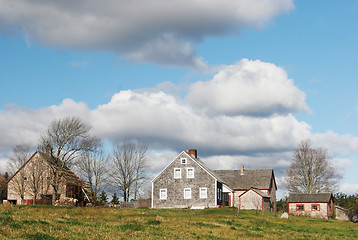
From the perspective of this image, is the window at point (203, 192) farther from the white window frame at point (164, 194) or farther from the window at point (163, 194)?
the window at point (163, 194)

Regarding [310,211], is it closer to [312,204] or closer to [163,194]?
[312,204]

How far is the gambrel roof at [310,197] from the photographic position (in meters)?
68.7

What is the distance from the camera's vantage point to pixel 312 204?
69.5m

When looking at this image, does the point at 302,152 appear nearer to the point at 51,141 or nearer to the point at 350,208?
the point at 350,208

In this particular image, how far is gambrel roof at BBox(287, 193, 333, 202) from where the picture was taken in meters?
68.7

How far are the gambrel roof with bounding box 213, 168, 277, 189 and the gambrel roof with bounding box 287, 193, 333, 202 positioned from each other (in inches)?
182

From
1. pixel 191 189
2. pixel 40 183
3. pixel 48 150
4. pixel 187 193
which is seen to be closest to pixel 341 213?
pixel 191 189

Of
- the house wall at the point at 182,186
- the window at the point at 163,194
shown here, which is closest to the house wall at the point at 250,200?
the house wall at the point at 182,186

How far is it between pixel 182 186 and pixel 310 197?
888 inches

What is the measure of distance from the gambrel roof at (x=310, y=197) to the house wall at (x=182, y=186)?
17.3m

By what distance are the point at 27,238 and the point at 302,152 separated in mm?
65058

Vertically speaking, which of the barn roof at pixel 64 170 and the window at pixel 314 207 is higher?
the barn roof at pixel 64 170

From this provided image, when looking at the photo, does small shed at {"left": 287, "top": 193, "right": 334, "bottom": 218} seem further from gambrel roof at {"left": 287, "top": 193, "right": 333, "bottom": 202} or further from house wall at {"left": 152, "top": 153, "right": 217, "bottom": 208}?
house wall at {"left": 152, "top": 153, "right": 217, "bottom": 208}

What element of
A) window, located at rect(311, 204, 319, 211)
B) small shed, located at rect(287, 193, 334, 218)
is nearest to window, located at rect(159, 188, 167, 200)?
small shed, located at rect(287, 193, 334, 218)
